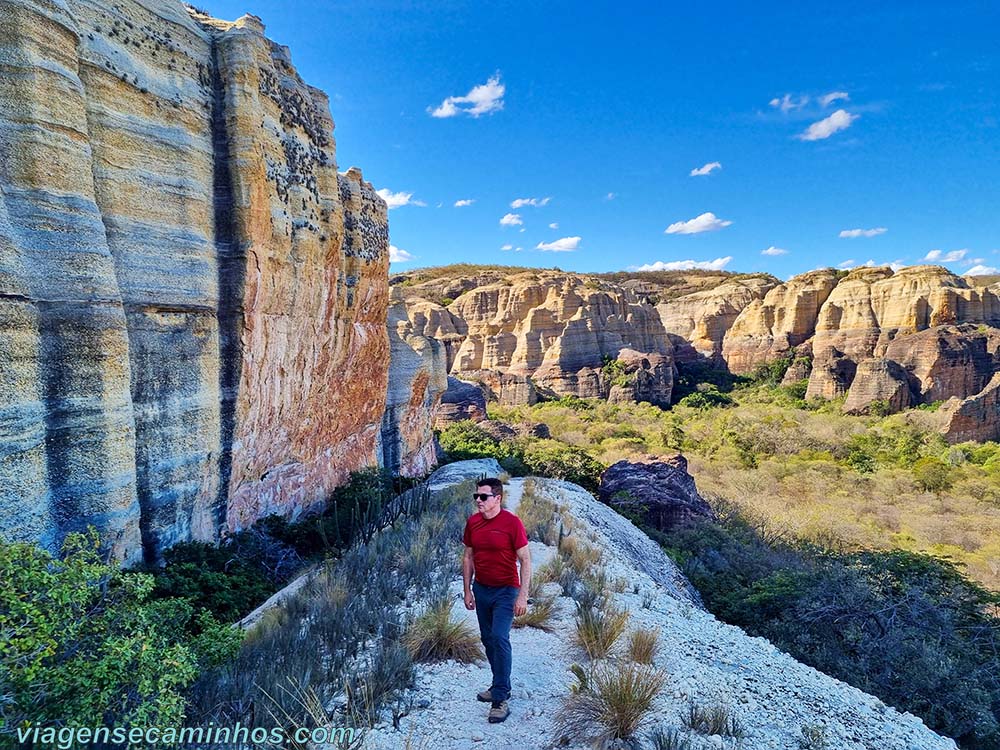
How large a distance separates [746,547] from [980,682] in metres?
5.32

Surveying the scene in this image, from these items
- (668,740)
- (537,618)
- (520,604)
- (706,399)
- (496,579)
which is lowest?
(706,399)

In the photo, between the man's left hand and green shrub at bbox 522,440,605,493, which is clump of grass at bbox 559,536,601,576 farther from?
green shrub at bbox 522,440,605,493

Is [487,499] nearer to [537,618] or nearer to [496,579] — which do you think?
[496,579]

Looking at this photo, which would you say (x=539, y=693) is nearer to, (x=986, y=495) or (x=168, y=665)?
(x=168, y=665)

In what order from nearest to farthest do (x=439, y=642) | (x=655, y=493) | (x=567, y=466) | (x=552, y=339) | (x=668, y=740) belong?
1. (x=668, y=740)
2. (x=439, y=642)
3. (x=655, y=493)
4. (x=567, y=466)
5. (x=552, y=339)

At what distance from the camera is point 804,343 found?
39.7 metres

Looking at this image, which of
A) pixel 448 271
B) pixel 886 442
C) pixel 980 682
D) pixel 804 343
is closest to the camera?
pixel 980 682

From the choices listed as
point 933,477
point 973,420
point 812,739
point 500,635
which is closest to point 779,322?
point 973,420

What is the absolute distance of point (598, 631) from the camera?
14.3ft

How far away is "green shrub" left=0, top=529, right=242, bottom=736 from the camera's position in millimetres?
2092

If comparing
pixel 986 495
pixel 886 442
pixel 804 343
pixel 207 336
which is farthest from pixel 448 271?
pixel 207 336

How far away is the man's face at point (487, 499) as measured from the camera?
333cm

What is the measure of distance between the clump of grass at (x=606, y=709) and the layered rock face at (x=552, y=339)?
99.2 ft

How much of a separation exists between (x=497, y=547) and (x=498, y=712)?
102cm
